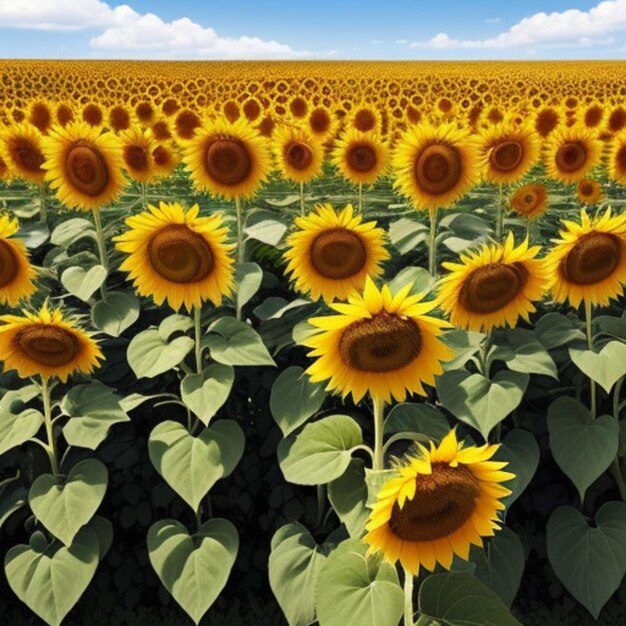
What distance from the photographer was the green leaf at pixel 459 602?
2354 mm

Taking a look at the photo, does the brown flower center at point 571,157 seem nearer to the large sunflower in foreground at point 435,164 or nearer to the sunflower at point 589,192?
the sunflower at point 589,192

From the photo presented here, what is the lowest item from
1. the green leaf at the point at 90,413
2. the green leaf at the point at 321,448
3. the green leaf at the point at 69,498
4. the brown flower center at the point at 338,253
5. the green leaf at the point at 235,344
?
the green leaf at the point at 69,498

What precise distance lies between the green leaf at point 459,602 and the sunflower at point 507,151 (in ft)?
8.61

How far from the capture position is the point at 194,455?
9.83ft

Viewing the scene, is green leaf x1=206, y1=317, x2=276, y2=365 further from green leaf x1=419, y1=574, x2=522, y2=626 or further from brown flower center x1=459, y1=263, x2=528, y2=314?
green leaf x1=419, y1=574, x2=522, y2=626

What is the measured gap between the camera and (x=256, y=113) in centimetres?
846

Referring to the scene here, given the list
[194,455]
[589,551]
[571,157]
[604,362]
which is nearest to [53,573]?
[194,455]

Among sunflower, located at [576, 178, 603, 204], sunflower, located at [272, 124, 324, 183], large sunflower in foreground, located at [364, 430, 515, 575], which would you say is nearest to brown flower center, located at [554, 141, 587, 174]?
sunflower, located at [576, 178, 603, 204]

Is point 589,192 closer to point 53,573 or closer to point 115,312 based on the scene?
point 115,312

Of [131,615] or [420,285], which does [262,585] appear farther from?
[420,285]

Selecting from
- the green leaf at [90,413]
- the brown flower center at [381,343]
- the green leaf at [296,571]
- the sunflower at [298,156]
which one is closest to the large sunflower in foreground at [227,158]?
the sunflower at [298,156]

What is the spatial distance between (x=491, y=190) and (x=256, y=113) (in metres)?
3.18

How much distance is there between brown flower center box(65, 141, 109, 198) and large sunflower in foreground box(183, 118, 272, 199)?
40 centimetres

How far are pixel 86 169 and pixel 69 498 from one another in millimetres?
1507
